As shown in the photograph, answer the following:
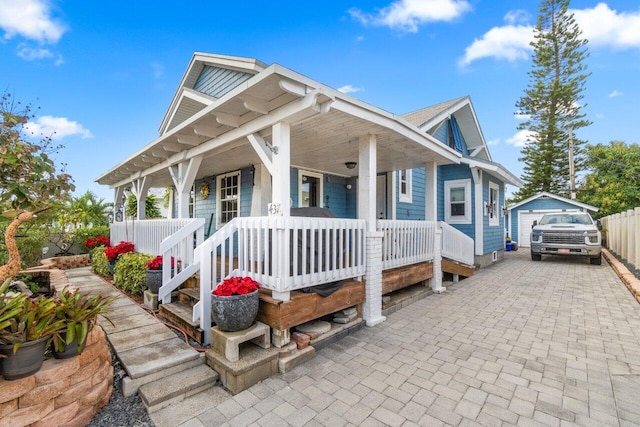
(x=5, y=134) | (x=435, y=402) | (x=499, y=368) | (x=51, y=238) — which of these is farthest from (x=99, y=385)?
(x=51, y=238)

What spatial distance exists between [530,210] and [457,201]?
9.42 metres

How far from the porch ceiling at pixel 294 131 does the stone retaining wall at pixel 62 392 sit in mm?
2783

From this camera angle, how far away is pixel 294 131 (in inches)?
165

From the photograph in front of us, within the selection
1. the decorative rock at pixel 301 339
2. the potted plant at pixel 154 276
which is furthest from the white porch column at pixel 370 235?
the potted plant at pixel 154 276

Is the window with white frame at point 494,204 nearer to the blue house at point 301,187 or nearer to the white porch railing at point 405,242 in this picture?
the blue house at point 301,187

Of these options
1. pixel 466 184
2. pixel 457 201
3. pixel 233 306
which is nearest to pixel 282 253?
pixel 233 306

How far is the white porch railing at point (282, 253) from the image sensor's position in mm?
3133

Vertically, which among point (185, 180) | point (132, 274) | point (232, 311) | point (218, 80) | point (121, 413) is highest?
point (218, 80)

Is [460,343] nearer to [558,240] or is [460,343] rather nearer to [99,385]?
[99,385]

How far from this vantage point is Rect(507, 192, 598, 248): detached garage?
15.1 meters

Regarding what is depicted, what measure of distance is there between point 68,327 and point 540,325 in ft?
17.5

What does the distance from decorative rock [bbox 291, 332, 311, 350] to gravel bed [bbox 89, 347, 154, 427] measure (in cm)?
143

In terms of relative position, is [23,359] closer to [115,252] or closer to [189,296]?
[189,296]

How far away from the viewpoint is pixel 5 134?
270 cm
